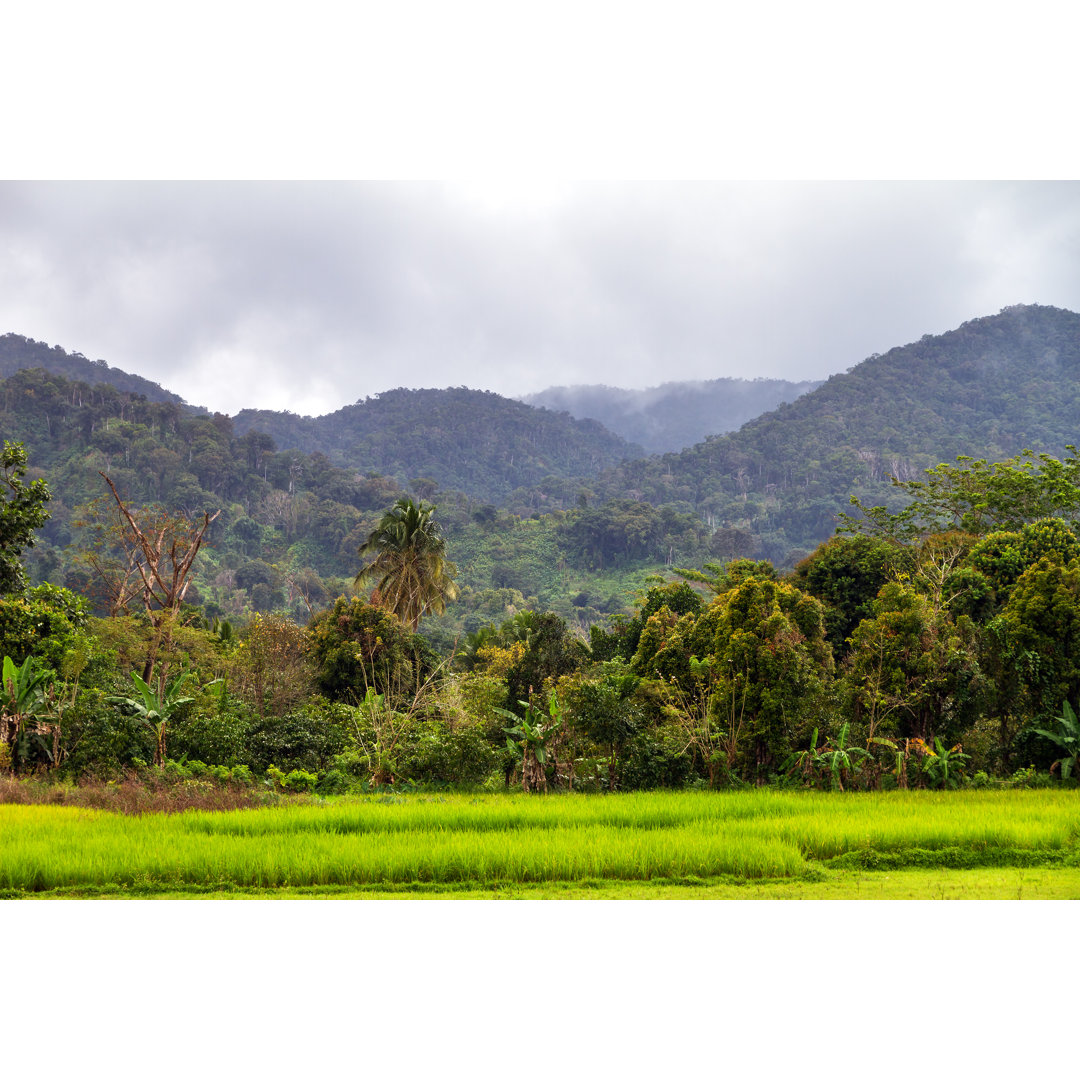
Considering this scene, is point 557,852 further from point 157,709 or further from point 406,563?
point 406,563

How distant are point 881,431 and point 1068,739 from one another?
94.8 m

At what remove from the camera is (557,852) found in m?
6.98

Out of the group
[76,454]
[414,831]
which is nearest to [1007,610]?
[414,831]

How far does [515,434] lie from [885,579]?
111m

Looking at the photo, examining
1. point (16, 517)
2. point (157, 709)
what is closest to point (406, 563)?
point (16, 517)

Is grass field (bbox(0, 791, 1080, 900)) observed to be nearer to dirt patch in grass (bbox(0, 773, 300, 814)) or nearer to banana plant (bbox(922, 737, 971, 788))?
dirt patch in grass (bbox(0, 773, 300, 814))

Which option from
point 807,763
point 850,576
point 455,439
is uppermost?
point 455,439

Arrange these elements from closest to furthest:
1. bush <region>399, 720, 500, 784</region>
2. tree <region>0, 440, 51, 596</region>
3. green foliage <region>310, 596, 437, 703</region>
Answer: bush <region>399, 720, 500, 784</region> < tree <region>0, 440, 51, 596</region> < green foliage <region>310, 596, 437, 703</region>

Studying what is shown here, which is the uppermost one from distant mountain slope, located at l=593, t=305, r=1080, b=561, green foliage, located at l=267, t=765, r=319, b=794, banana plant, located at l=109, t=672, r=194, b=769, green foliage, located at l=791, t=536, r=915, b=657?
distant mountain slope, located at l=593, t=305, r=1080, b=561

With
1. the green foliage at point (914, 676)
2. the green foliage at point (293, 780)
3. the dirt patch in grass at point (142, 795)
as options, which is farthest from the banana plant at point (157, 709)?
the green foliage at point (914, 676)

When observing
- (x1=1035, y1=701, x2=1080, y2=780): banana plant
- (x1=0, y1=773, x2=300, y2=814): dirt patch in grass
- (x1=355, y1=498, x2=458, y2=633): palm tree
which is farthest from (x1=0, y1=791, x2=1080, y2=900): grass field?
(x1=355, y1=498, x2=458, y2=633): palm tree

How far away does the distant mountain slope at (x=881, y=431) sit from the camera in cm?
8881

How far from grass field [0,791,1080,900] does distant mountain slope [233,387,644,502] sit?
100994 mm

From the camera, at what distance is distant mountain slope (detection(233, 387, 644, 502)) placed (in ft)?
381
